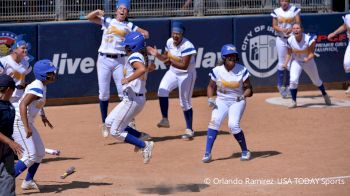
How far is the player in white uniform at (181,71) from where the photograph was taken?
13641 mm

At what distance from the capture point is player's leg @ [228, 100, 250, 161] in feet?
39.2

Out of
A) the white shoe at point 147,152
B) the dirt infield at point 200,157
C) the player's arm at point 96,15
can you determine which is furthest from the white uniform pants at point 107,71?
the white shoe at point 147,152

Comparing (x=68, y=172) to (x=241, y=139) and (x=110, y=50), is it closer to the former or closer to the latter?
(x=241, y=139)

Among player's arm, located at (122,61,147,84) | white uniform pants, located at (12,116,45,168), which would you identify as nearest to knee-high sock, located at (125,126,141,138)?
player's arm, located at (122,61,147,84)

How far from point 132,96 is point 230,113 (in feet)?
5.08

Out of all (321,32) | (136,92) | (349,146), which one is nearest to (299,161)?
(349,146)

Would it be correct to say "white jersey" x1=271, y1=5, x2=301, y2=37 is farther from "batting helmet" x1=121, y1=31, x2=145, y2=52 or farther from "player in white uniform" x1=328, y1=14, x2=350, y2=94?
"batting helmet" x1=121, y1=31, x2=145, y2=52

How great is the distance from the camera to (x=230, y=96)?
12.1 metres

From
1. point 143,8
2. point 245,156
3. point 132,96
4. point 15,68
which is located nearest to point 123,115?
point 132,96

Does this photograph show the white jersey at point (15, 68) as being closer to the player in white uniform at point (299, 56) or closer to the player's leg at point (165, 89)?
the player's leg at point (165, 89)

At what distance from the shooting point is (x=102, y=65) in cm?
1426

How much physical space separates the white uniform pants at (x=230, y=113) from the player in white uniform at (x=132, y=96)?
121cm

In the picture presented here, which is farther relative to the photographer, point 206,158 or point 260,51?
point 260,51

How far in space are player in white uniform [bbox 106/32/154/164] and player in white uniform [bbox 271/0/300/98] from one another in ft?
21.5
